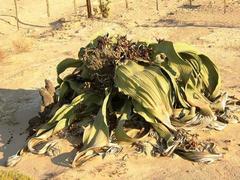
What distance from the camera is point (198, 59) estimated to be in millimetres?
7098

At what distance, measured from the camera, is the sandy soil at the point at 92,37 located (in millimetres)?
6203

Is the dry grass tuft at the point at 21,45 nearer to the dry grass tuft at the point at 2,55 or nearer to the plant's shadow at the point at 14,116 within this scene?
the dry grass tuft at the point at 2,55

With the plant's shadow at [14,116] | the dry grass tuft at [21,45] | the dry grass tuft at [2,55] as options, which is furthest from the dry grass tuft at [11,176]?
the dry grass tuft at [21,45]

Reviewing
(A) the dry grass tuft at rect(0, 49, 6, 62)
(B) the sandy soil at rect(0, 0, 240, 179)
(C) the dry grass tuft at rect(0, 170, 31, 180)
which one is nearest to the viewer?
(C) the dry grass tuft at rect(0, 170, 31, 180)

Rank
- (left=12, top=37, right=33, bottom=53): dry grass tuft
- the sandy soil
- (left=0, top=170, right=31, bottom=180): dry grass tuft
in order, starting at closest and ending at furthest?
1. (left=0, top=170, right=31, bottom=180): dry grass tuft
2. the sandy soil
3. (left=12, top=37, right=33, bottom=53): dry grass tuft

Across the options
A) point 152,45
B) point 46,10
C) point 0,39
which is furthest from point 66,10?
point 152,45

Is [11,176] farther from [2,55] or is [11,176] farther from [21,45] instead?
[21,45]

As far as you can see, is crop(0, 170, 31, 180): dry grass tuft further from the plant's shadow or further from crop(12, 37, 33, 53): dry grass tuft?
crop(12, 37, 33, 53): dry grass tuft

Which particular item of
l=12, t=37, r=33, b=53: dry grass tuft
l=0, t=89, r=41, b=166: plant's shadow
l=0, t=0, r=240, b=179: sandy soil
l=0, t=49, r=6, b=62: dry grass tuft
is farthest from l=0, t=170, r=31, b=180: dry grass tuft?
l=12, t=37, r=33, b=53: dry grass tuft

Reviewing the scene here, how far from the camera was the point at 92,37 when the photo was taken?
8766 millimetres

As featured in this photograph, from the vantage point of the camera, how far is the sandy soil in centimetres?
Result: 620

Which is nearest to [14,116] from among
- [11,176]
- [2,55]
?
[11,176]

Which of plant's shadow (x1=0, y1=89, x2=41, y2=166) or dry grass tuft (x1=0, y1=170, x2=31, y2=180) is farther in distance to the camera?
plant's shadow (x1=0, y1=89, x2=41, y2=166)

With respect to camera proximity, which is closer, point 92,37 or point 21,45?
point 92,37
